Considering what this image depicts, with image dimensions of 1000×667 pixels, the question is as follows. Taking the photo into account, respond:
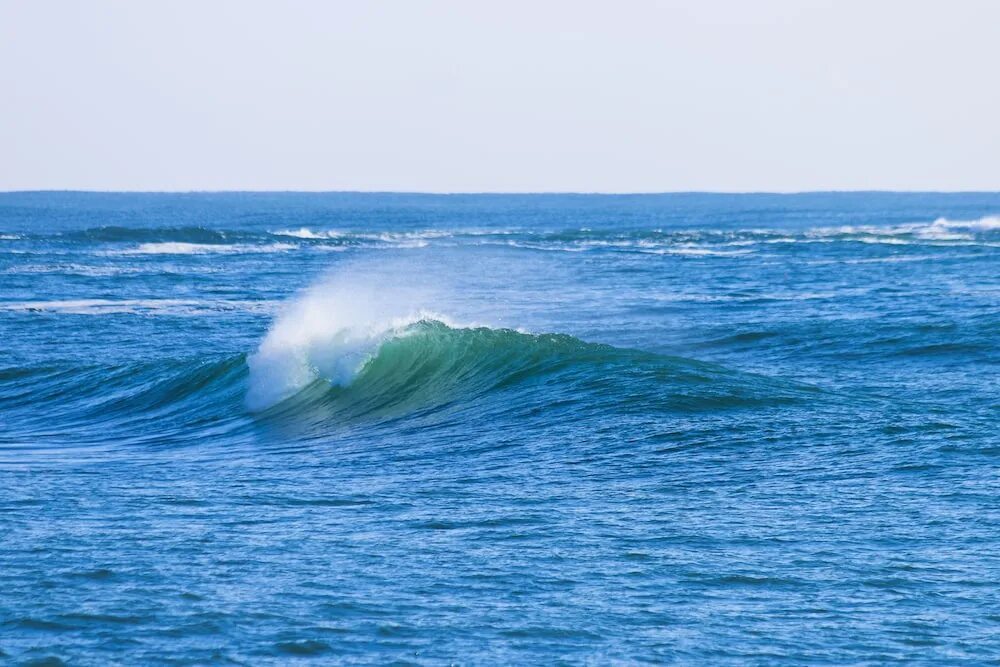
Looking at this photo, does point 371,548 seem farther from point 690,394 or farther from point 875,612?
point 690,394

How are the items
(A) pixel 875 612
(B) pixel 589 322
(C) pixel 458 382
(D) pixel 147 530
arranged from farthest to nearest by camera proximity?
(B) pixel 589 322, (C) pixel 458 382, (D) pixel 147 530, (A) pixel 875 612

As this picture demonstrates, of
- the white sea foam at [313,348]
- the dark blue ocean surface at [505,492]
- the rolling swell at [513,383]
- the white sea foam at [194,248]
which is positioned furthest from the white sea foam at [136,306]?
the white sea foam at [194,248]

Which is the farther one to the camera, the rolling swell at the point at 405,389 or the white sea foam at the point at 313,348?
the white sea foam at the point at 313,348

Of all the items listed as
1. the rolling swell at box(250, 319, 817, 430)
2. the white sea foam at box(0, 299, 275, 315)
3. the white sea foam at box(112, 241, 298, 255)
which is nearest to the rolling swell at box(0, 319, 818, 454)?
the rolling swell at box(250, 319, 817, 430)

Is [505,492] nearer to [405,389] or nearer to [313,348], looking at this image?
[405,389]

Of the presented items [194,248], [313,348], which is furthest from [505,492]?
[194,248]

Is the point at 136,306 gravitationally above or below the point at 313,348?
below

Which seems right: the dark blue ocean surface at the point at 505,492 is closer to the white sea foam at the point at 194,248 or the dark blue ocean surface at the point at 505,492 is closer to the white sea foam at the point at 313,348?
the white sea foam at the point at 313,348

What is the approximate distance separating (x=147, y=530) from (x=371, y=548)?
187 centimetres

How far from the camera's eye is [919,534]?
32.6ft

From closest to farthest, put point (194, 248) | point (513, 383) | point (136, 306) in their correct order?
point (513, 383)
point (136, 306)
point (194, 248)

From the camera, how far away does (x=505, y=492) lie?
12.0 metres

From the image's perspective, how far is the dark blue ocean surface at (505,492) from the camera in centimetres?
796

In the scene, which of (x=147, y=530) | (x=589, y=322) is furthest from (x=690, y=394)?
(x=589, y=322)
